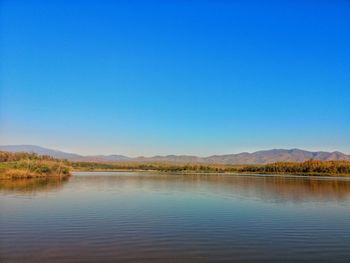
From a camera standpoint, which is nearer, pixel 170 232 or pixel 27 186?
pixel 170 232

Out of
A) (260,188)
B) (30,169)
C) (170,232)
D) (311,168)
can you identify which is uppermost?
Result: (311,168)

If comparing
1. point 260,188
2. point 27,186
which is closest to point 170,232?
point 27,186

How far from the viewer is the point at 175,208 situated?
2200 centimetres

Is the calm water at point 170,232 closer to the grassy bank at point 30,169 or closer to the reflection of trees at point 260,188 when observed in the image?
the reflection of trees at point 260,188

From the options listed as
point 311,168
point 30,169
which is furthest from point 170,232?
point 311,168

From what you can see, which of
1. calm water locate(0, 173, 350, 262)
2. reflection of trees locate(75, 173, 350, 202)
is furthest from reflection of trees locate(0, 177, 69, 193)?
calm water locate(0, 173, 350, 262)

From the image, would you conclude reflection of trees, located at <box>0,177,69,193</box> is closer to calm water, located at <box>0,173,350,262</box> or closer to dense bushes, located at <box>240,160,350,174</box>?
Result: calm water, located at <box>0,173,350,262</box>

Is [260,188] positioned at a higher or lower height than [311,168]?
lower

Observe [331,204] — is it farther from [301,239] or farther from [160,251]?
[160,251]

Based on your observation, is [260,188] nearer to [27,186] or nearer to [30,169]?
[27,186]

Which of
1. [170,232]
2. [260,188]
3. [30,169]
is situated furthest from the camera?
[30,169]

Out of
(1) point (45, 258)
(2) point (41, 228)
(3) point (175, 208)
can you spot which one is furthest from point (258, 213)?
(1) point (45, 258)

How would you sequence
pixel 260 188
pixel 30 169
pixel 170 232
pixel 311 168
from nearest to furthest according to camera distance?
pixel 170 232, pixel 260 188, pixel 30 169, pixel 311 168

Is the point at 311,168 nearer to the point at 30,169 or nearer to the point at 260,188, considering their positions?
the point at 260,188
